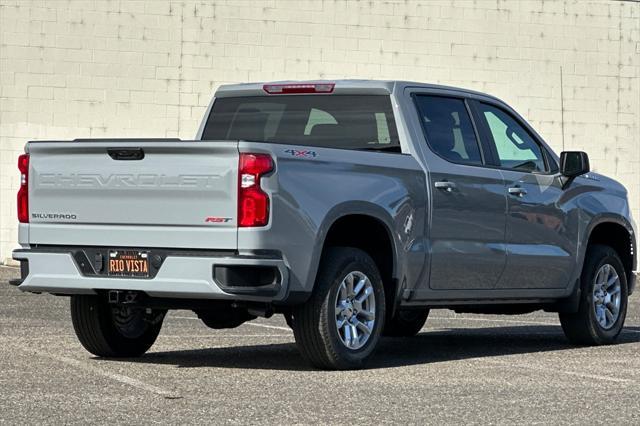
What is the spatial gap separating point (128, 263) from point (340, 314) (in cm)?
141

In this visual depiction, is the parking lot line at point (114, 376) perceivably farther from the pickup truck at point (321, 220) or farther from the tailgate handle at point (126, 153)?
the tailgate handle at point (126, 153)

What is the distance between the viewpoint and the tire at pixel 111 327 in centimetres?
1059

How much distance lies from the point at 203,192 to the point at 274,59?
15.3 meters

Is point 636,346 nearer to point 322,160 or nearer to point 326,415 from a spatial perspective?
point 322,160

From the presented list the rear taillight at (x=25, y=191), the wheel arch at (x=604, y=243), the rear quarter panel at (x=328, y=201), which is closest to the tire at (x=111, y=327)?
the rear taillight at (x=25, y=191)

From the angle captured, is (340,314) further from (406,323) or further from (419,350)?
(406,323)

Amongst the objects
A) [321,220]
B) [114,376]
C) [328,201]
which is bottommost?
[114,376]

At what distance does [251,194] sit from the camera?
9234 mm

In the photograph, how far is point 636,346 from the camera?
12.4 meters


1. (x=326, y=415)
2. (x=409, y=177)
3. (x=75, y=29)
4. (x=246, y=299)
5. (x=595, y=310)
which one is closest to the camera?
(x=326, y=415)

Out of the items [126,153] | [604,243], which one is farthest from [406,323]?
[126,153]

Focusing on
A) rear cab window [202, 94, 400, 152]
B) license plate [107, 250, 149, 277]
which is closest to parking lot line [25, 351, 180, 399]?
license plate [107, 250, 149, 277]

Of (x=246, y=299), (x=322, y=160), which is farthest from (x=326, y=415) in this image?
(x=322, y=160)

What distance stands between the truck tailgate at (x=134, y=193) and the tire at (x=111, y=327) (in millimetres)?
807
